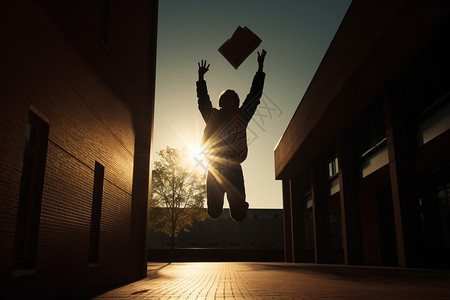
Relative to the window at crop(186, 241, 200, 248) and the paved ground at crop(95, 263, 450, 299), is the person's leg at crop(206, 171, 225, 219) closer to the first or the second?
the paved ground at crop(95, 263, 450, 299)

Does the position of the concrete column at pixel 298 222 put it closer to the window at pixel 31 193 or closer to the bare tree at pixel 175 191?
the bare tree at pixel 175 191

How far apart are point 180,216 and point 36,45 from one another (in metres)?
27.2

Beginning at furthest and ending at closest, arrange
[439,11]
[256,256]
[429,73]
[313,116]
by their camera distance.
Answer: [256,256] → [313,116] → [429,73] → [439,11]

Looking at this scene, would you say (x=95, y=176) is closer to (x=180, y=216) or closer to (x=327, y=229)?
(x=327, y=229)

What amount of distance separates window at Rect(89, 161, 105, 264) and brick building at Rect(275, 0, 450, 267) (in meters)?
9.04

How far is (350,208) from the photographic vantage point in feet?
65.6

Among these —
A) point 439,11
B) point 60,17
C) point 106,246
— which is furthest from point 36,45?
point 439,11

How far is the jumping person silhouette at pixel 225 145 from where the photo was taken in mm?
4812

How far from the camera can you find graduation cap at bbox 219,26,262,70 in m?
4.77

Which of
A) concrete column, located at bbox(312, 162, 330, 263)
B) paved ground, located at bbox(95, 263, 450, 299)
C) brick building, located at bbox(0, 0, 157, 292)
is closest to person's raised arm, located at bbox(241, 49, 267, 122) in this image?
paved ground, located at bbox(95, 263, 450, 299)

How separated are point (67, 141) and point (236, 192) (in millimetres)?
3497

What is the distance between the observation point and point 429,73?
13945 mm

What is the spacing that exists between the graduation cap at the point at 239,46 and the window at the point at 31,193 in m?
3.00

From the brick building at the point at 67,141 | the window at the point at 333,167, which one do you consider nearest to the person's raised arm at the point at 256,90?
the brick building at the point at 67,141
